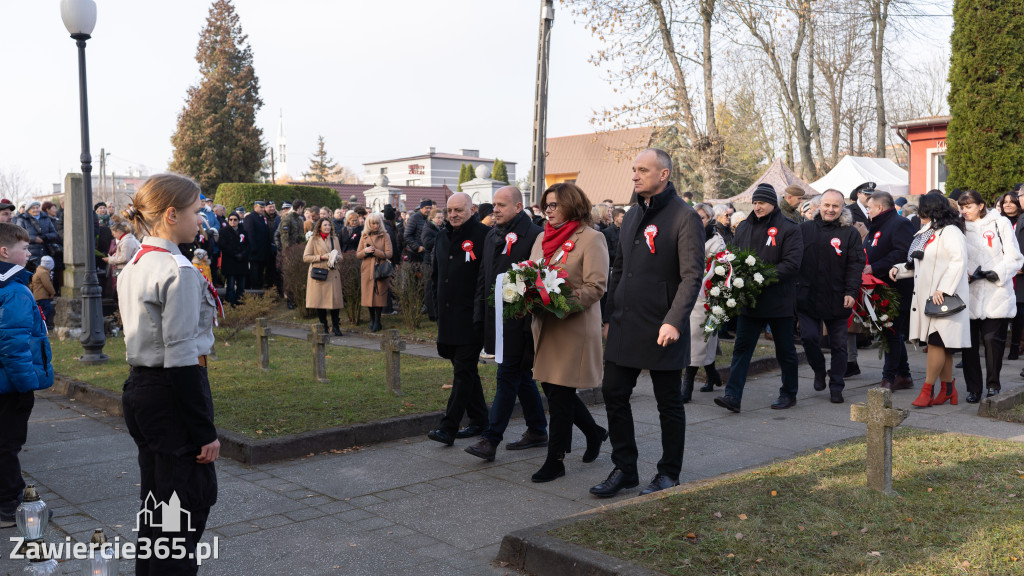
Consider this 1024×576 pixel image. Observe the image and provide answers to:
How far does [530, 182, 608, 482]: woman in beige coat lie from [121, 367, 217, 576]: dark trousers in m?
3.01

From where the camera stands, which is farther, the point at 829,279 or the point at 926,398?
the point at 829,279

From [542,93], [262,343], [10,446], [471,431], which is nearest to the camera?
[10,446]

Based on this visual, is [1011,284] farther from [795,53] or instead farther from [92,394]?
[795,53]

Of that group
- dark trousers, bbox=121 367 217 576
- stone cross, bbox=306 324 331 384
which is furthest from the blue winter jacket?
stone cross, bbox=306 324 331 384

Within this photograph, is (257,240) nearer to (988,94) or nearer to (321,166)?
(988,94)

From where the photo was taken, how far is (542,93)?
13.6m

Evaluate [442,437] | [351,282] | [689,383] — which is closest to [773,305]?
[689,383]

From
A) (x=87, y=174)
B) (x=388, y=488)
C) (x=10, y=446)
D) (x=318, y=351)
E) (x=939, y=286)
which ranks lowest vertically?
(x=388, y=488)

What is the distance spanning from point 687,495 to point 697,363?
4.01m

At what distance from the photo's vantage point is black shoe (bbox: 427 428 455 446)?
7098 millimetres

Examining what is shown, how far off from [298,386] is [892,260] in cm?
706

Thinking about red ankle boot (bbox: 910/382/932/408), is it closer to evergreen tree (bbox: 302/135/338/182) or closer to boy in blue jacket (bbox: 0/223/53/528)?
boy in blue jacket (bbox: 0/223/53/528)

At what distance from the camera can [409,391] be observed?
9039 mm

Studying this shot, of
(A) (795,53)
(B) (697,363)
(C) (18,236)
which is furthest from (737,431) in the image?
(A) (795,53)
